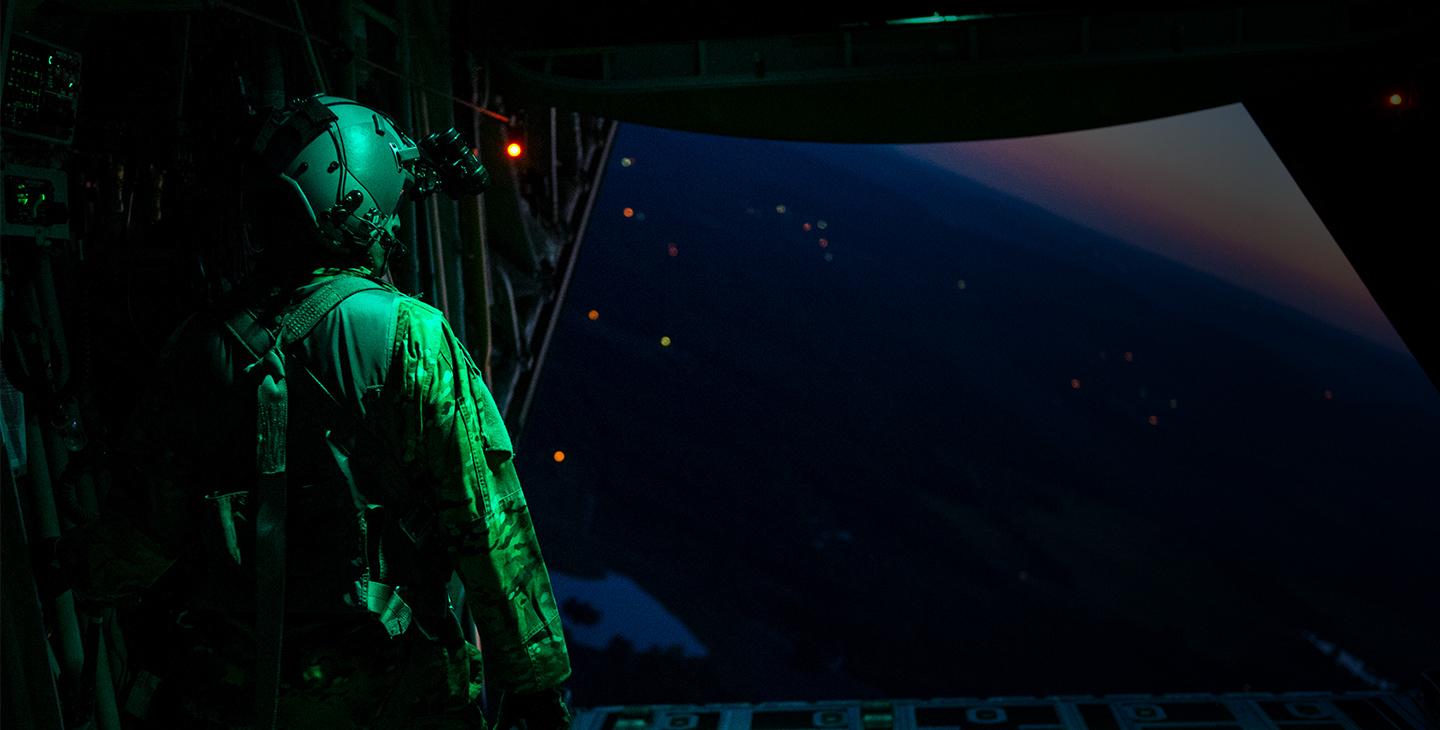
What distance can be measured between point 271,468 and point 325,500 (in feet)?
0.25

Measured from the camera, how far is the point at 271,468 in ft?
3.93

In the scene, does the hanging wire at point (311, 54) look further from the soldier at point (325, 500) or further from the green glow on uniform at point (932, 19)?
the green glow on uniform at point (932, 19)

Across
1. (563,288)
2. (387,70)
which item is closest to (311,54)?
(387,70)

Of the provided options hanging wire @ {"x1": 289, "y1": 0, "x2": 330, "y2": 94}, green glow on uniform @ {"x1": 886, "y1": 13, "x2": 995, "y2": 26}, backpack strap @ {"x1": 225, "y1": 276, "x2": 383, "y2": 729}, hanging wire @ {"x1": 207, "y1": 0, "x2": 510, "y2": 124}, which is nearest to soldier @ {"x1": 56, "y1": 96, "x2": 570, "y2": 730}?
backpack strap @ {"x1": 225, "y1": 276, "x2": 383, "y2": 729}

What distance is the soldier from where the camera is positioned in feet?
3.96

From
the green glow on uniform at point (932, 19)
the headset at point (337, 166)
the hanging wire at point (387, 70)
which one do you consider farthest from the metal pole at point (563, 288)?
the headset at point (337, 166)

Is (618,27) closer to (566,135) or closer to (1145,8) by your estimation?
(566,135)

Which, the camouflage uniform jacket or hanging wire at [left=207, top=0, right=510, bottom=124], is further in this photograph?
hanging wire at [left=207, top=0, right=510, bottom=124]

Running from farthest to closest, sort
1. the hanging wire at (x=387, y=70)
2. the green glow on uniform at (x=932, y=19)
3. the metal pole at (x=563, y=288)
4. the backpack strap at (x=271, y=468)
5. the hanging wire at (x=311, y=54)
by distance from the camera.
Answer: the metal pole at (x=563, y=288), the green glow on uniform at (x=932, y=19), the hanging wire at (x=311, y=54), the hanging wire at (x=387, y=70), the backpack strap at (x=271, y=468)

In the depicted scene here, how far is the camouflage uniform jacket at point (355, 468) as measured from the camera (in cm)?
121

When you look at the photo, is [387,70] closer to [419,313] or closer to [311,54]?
[311,54]

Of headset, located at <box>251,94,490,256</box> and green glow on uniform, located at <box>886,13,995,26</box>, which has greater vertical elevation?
green glow on uniform, located at <box>886,13,995,26</box>

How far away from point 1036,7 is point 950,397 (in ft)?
8.34

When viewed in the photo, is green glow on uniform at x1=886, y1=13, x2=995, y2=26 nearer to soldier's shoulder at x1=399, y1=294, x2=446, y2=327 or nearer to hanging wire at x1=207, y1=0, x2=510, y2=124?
hanging wire at x1=207, y1=0, x2=510, y2=124
